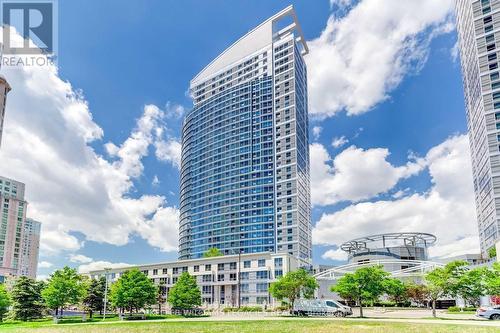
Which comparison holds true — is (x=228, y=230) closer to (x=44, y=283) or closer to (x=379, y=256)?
(x=379, y=256)

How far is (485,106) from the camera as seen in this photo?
10331 cm

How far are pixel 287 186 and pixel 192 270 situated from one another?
179 ft

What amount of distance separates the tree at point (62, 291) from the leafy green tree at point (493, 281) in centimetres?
5166

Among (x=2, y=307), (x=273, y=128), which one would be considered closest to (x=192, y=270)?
(x=2, y=307)

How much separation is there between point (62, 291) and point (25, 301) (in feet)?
18.1

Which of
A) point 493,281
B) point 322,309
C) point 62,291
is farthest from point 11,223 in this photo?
point 493,281

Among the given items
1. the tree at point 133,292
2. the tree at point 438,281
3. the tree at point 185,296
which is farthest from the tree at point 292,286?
the tree at point 133,292

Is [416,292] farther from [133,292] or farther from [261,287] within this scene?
[133,292]

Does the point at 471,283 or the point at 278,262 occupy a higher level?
the point at 278,262

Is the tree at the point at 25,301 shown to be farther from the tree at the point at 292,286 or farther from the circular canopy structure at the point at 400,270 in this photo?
the circular canopy structure at the point at 400,270

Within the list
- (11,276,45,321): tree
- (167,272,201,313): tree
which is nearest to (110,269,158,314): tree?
(167,272,201,313): tree

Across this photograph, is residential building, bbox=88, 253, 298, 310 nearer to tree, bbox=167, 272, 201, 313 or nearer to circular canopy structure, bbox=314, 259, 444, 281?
circular canopy structure, bbox=314, 259, 444, 281

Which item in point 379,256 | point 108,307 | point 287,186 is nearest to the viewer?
point 108,307

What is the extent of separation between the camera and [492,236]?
334 feet
